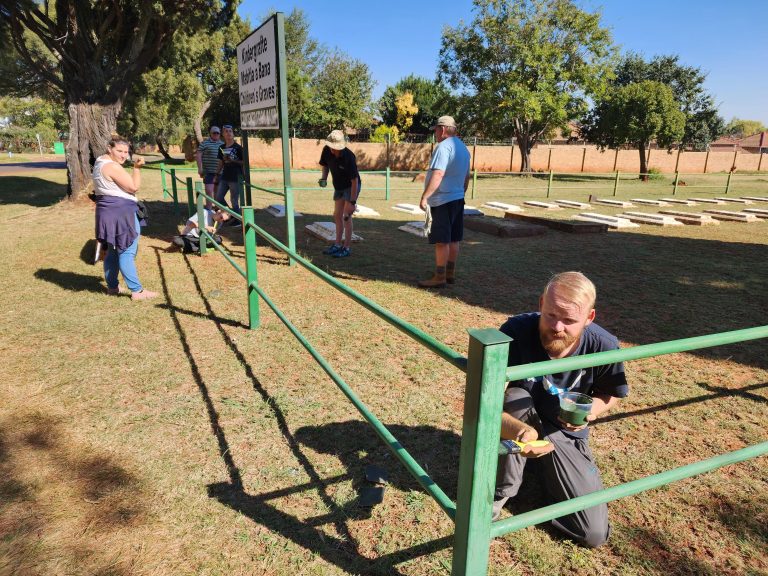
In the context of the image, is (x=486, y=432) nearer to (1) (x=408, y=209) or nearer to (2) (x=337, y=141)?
(2) (x=337, y=141)

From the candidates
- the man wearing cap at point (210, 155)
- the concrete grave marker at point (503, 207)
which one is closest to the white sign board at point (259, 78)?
the man wearing cap at point (210, 155)

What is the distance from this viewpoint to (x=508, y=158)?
1326 inches

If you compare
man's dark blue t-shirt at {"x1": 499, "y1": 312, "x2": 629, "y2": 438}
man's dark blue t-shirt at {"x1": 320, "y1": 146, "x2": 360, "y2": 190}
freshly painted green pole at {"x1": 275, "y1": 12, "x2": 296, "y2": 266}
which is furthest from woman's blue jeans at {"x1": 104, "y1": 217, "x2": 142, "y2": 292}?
man's dark blue t-shirt at {"x1": 499, "y1": 312, "x2": 629, "y2": 438}

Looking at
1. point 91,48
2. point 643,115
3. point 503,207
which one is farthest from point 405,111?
point 91,48

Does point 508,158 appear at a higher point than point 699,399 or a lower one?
higher

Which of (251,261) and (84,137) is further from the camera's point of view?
(84,137)

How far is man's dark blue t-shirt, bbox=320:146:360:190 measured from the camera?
636cm

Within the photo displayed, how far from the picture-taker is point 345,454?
2.70 meters

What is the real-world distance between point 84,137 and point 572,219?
38.6 ft

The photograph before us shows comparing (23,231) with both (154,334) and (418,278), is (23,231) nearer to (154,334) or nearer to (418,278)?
(154,334)

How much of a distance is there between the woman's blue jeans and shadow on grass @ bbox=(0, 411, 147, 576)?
2320 millimetres

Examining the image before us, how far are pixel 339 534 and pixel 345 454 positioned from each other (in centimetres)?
58

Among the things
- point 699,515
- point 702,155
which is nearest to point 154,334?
point 699,515

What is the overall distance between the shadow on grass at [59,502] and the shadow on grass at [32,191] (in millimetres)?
12421
